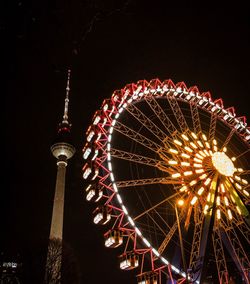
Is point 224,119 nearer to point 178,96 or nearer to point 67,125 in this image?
point 178,96

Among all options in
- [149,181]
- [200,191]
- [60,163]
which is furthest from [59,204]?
[200,191]

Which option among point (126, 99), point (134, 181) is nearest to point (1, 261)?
point (134, 181)

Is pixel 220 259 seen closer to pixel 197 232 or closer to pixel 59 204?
pixel 197 232

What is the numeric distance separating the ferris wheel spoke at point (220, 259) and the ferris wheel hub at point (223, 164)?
2967mm

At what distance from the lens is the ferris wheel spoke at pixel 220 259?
21.1 meters

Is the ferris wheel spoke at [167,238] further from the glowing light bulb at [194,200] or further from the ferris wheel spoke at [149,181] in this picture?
the ferris wheel spoke at [149,181]

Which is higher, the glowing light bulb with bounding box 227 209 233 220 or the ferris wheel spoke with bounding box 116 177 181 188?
the ferris wheel spoke with bounding box 116 177 181 188

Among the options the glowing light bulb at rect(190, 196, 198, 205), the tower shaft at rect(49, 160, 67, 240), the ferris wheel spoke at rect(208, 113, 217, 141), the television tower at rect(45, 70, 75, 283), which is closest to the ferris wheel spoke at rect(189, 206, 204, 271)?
the glowing light bulb at rect(190, 196, 198, 205)

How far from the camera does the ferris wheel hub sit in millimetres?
21859

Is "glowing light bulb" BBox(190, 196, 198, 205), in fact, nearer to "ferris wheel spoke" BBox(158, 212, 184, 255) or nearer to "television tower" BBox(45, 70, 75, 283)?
"ferris wheel spoke" BBox(158, 212, 184, 255)

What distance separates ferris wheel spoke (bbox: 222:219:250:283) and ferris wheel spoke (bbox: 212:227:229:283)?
16.4 inches

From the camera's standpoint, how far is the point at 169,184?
75.1 ft

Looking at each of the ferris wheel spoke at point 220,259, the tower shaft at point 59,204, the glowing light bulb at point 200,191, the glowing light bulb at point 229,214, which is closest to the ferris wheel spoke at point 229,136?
the glowing light bulb at point 229,214

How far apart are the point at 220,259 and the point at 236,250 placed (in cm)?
130
